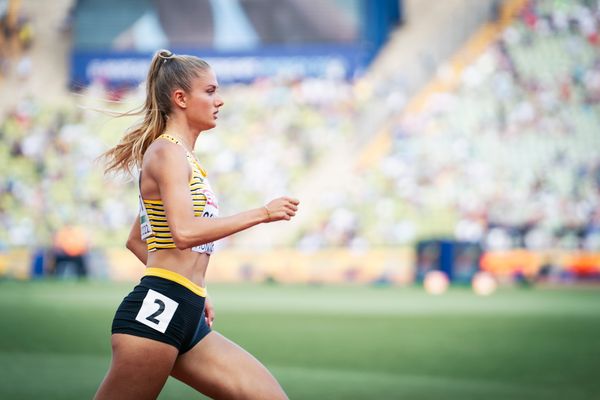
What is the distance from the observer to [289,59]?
29.0 metres

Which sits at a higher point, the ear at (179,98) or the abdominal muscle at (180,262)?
the ear at (179,98)

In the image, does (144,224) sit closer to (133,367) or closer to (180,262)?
(180,262)

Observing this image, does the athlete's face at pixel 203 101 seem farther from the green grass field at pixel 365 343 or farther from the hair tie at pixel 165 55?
the green grass field at pixel 365 343

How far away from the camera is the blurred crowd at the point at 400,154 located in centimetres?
2583

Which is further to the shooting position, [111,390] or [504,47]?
[504,47]

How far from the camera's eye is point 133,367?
383 centimetres

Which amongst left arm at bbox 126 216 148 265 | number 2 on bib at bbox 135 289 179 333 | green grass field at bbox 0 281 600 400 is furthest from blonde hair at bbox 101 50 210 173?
green grass field at bbox 0 281 600 400

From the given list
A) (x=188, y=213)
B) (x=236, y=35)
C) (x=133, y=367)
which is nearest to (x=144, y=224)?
(x=188, y=213)

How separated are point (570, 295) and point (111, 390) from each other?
16988 millimetres

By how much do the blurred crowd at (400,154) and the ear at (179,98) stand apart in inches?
837

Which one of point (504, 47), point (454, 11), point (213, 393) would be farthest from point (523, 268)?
point (213, 393)

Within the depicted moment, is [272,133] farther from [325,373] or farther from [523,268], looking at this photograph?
[325,373]

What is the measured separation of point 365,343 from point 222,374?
7187mm

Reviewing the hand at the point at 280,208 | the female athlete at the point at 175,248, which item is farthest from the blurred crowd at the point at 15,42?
the hand at the point at 280,208
